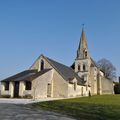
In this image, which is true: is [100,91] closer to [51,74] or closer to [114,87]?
[114,87]

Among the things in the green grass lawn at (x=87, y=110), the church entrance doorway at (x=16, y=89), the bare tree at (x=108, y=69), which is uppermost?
the bare tree at (x=108, y=69)

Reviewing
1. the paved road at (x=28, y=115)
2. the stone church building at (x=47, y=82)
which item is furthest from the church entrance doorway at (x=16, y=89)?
the paved road at (x=28, y=115)

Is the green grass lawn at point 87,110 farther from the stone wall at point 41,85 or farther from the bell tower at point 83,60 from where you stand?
the bell tower at point 83,60

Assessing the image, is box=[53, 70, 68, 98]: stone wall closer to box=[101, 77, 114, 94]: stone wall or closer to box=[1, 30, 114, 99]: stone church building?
box=[1, 30, 114, 99]: stone church building

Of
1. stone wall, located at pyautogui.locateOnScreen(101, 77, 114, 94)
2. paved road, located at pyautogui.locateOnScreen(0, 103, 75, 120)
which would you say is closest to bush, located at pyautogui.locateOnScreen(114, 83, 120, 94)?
stone wall, located at pyautogui.locateOnScreen(101, 77, 114, 94)

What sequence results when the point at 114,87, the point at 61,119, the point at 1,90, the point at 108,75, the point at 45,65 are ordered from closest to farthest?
the point at 61,119 → the point at 1,90 → the point at 45,65 → the point at 114,87 → the point at 108,75

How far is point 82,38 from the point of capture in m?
63.9

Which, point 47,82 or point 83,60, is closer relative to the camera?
point 47,82

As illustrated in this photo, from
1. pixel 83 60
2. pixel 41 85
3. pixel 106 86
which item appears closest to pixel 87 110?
pixel 41 85

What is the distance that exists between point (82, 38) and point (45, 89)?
25954mm

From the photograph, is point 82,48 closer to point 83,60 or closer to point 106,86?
point 83,60

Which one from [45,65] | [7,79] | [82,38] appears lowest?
[7,79]

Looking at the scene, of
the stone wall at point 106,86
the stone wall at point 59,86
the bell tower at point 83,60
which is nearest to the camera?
the stone wall at point 59,86

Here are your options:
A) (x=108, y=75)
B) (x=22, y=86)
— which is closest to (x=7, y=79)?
(x=22, y=86)
